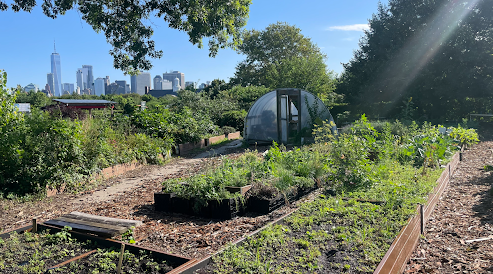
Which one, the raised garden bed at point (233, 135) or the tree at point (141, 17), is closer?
the tree at point (141, 17)

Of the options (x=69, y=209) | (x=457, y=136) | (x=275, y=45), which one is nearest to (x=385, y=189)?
(x=69, y=209)

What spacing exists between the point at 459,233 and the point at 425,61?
16.5 m

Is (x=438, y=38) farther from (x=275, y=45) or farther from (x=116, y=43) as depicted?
(x=275, y=45)

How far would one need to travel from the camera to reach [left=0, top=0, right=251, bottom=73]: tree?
809cm

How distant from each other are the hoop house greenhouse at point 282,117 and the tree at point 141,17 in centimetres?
416

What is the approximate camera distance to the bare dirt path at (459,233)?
3.19 meters

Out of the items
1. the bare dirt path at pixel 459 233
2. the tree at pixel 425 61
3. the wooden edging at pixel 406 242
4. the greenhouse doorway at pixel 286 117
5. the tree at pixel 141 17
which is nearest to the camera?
the wooden edging at pixel 406 242

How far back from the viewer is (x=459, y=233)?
395cm

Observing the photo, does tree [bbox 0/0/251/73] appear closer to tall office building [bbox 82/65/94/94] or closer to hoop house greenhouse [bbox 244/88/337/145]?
hoop house greenhouse [bbox 244/88/337/145]

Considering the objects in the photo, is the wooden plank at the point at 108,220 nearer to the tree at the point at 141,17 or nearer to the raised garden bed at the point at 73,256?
the raised garden bed at the point at 73,256

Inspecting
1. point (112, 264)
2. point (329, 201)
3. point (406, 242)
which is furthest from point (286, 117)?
point (112, 264)

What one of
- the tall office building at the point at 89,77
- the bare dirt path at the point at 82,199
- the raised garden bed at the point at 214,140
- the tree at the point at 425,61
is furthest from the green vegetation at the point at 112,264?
the tall office building at the point at 89,77

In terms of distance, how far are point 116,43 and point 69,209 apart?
17.2 feet

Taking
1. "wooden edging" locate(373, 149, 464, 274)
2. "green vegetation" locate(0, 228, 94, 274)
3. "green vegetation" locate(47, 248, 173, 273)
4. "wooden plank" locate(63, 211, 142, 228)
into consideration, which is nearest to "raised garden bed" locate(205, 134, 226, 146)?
"wooden plank" locate(63, 211, 142, 228)
